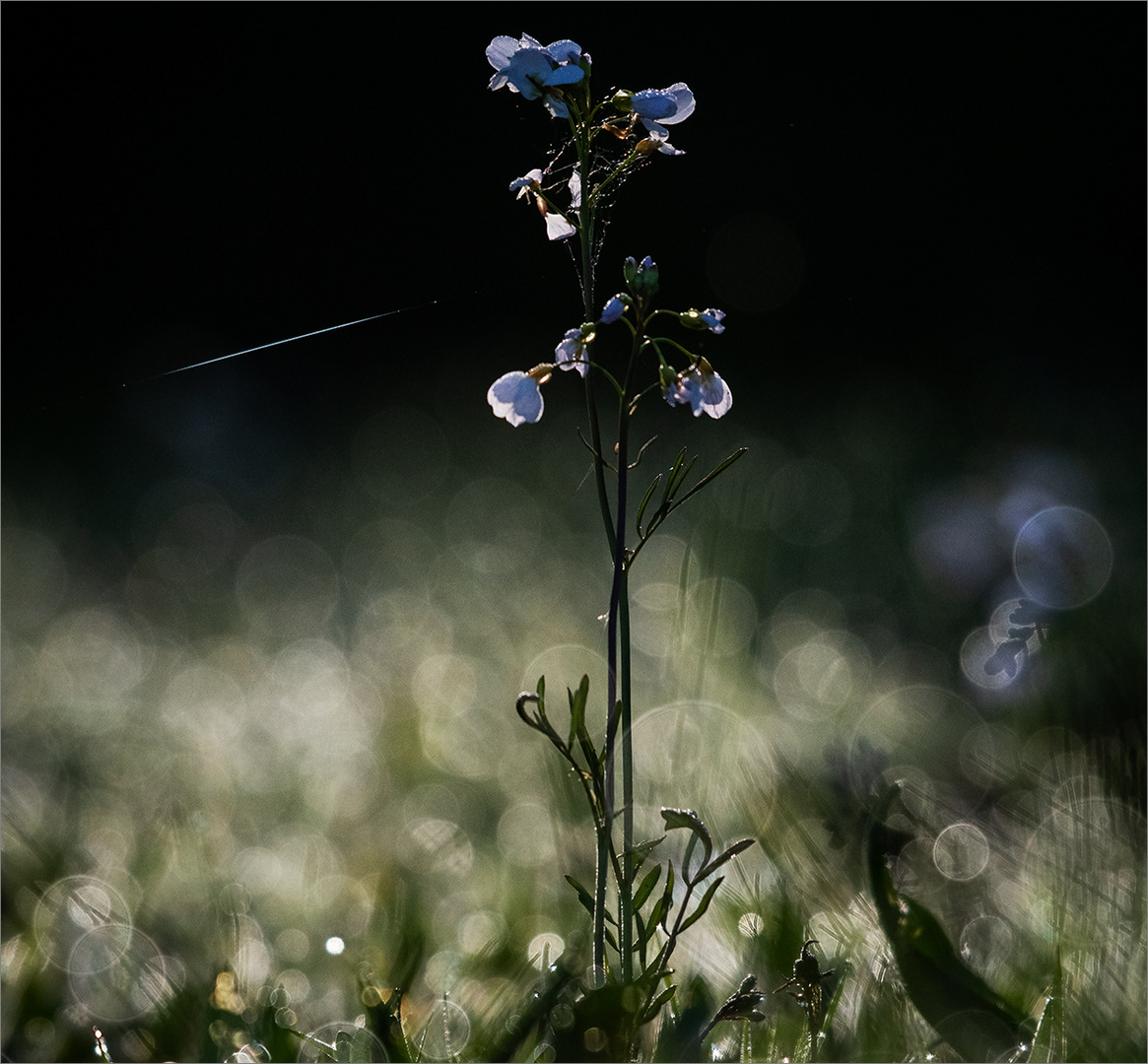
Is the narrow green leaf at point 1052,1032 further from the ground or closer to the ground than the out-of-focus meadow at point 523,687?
further from the ground

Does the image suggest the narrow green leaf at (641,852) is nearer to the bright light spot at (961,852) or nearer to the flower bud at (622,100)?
the bright light spot at (961,852)

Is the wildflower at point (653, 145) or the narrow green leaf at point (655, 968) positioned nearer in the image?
the narrow green leaf at point (655, 968)

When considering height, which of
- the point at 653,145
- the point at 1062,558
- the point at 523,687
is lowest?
the point at 523,687

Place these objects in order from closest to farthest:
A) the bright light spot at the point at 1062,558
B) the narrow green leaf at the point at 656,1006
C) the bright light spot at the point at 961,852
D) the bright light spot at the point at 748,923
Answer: the narrow green leaf at the point at 656,1006 → the bright light spot at the point at 748,923 → the bright light spot at the point at 961,852 → the bright light spot at the point at 1062,558

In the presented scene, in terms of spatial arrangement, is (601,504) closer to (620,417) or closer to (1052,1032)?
(620,417)

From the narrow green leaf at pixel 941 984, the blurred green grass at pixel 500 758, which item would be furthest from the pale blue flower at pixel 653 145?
the narrow green leaf at pixel 941 984

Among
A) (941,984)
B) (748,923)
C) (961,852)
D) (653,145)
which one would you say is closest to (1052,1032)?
(941,984)

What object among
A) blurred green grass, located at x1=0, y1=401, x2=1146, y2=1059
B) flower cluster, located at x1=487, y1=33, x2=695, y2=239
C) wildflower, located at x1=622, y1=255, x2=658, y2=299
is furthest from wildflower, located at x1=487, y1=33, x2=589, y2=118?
blurred green grass, located at x1=0, y1=401, x2=1146, y2=1059

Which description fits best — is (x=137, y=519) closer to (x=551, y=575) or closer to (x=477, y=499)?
(x=477, y=499)
